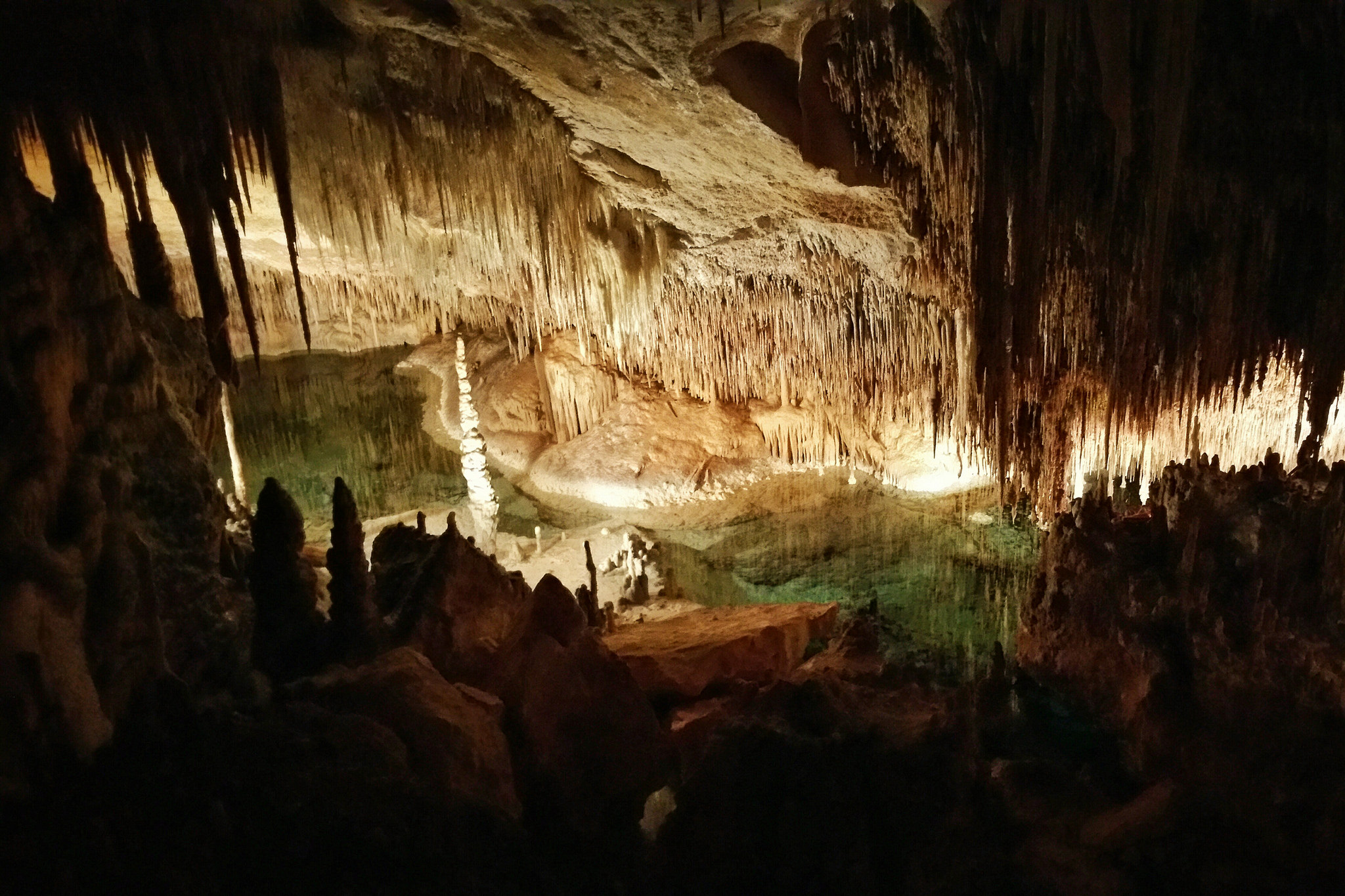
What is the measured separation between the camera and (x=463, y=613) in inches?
184

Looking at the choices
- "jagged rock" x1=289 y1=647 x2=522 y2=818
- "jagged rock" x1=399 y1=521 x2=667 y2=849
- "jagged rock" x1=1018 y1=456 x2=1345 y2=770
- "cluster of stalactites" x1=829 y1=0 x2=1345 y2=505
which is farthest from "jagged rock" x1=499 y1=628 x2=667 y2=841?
"cluster of stalactites" x1=829 y1=0 x2=1345 y2=505

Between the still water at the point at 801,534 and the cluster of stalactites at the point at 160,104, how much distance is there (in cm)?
255

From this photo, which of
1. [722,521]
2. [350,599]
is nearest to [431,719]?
[350,599]

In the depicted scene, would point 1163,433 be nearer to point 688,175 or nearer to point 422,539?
point 688,175

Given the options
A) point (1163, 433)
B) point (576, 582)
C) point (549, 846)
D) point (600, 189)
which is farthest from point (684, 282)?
point (549, 846)

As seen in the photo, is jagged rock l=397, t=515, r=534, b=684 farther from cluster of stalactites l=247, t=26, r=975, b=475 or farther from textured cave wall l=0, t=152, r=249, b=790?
cluster of stalactites l=247, t=26, r=975, b=475

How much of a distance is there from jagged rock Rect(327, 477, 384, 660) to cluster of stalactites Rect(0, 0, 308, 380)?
1.32 meters

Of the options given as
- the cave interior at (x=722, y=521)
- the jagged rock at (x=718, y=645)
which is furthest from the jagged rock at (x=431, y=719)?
the jagged rock at (x=718, y=645)

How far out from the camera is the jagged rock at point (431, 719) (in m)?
3.50

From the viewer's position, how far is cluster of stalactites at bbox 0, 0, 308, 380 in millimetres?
4168

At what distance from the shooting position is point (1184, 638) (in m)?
5.03

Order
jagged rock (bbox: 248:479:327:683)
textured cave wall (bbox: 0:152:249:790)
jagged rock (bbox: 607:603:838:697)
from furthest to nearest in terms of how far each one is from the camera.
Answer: jagged rock (bbox: 607:603:838:697), jagged rock (bbox: 248:479:327:683), textured cave wall (bbox: 0:152:249:790)

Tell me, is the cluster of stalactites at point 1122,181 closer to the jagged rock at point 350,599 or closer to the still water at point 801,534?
the still water at point 801,534

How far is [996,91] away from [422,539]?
157 inches
